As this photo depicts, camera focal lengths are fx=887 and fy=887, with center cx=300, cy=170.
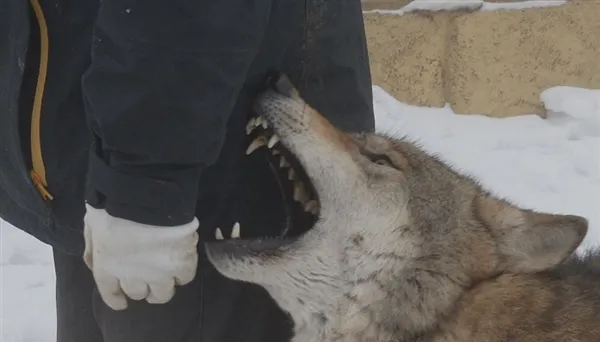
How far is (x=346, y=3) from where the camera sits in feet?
6.59

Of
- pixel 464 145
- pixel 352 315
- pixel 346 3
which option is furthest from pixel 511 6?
pixel 352 315

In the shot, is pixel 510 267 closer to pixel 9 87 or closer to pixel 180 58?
pixel 180 58

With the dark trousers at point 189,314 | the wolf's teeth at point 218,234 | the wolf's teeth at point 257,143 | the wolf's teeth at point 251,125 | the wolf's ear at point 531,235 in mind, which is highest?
the wolf's teeth at point 251,125

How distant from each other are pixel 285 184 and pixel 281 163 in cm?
5

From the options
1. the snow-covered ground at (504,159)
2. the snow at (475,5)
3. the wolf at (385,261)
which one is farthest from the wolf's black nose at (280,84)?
the snow at (475,5)

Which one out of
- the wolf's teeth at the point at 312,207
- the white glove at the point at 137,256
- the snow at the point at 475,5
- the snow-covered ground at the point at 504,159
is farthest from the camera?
the snow at the point at 475,5

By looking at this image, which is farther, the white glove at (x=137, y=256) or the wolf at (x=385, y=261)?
the wolf at (x=385, y=261)

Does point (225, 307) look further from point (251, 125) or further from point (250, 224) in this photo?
point (251, 125)

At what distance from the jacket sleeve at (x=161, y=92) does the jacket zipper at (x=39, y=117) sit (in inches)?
5.5

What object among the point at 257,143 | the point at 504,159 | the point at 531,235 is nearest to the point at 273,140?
the point at 257,143

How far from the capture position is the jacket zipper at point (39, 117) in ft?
5.58

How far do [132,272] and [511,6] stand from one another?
Answer: 4.00 meters

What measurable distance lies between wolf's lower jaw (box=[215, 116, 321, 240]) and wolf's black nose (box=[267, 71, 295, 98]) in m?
0.07

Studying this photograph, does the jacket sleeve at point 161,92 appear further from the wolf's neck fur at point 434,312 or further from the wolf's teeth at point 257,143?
the wolf's neck fur at point 434,312
